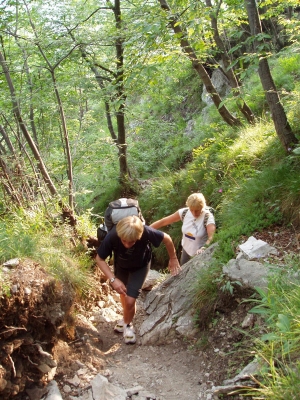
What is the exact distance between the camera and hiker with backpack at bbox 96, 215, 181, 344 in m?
4.04

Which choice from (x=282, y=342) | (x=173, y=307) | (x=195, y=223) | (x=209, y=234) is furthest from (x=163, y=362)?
(x=195, y=223)

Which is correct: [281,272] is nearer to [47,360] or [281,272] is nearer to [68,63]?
[47,360]

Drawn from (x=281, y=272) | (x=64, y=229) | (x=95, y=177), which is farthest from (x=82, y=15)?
(x=281, y=272)

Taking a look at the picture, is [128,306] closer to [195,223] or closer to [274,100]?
[195,223]

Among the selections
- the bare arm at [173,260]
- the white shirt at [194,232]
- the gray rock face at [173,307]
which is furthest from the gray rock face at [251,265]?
the white shirt at [194,232]

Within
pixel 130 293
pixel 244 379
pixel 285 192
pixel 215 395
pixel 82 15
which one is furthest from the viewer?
pixel 82 15

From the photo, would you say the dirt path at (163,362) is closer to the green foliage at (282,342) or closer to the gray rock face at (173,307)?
the gray rock face at (173,307)

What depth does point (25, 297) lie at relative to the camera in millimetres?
3295

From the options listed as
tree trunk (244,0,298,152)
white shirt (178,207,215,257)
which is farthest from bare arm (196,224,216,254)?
tree trunk (244,0,298,152)

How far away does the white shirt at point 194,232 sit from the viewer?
5.38 meters

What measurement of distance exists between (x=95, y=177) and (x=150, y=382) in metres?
7.19

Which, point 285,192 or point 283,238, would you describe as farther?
point 285,192

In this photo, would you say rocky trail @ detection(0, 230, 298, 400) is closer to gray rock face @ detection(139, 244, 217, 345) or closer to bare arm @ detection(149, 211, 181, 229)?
gray rock face @ detection(139, 244, 217, 345)

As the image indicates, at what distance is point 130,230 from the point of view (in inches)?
156
